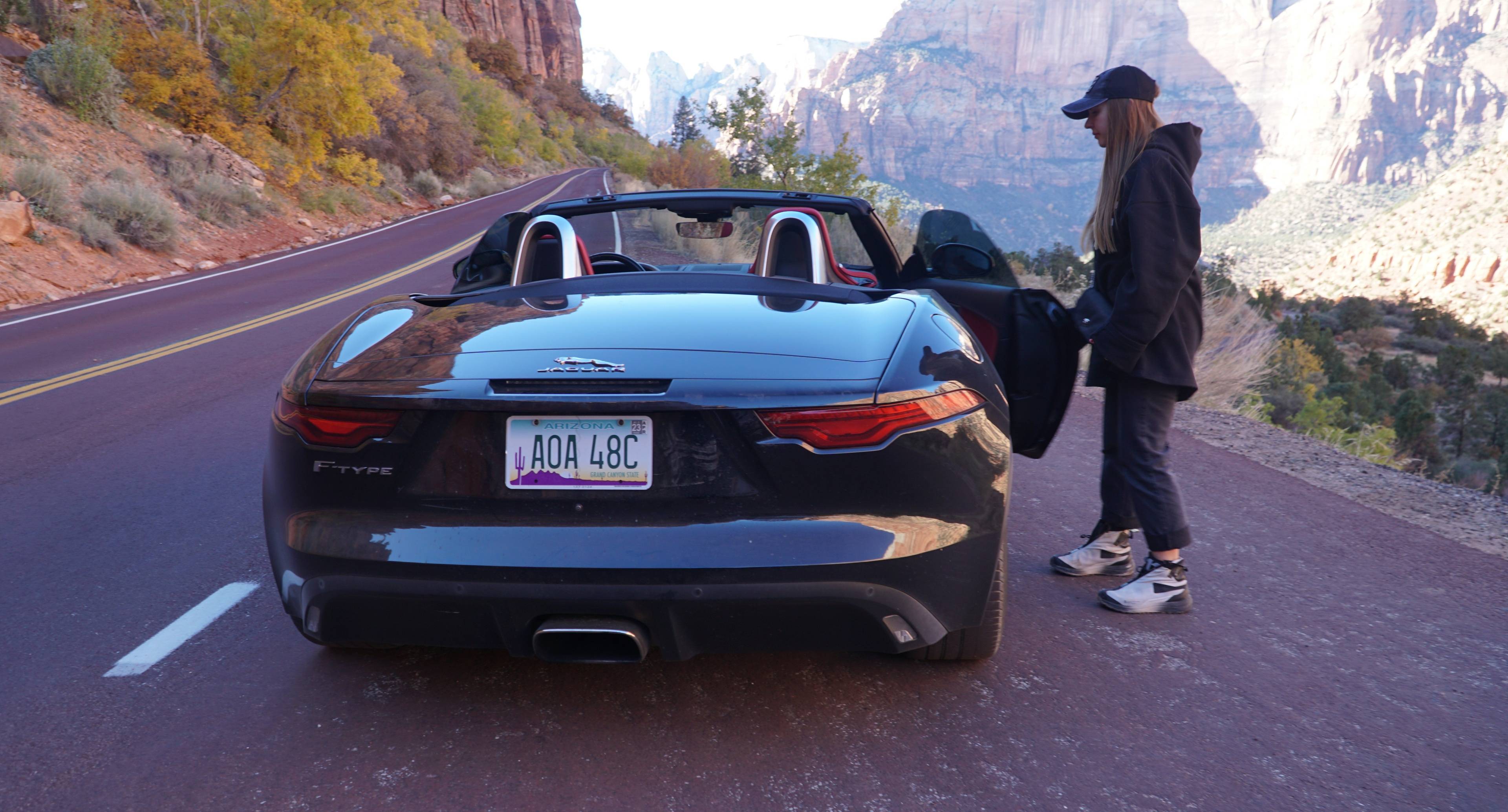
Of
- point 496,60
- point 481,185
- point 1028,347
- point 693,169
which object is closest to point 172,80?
point 693,169

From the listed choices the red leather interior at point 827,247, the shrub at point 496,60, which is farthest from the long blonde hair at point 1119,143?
the shrub at point 496,60

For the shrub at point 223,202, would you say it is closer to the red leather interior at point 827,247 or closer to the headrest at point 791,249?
the red leather interior at point 827,247

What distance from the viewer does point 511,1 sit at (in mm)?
91312

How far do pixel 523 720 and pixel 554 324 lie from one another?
108 cm

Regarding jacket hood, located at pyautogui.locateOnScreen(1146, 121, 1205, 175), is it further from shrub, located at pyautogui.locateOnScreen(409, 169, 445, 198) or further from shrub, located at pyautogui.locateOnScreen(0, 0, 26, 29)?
shrub, located at pyautogui.locateOnScreen(409, 169, 445, 198)

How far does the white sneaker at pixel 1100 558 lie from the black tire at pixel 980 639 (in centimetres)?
107

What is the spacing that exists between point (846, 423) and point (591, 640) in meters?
0.80

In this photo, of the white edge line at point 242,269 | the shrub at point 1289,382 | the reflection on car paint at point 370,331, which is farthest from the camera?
the white edge line at point 242,269

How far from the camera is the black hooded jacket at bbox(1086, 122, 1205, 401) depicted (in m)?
3.37

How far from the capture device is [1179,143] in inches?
136

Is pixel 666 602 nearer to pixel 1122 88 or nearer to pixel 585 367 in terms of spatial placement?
pixel 585 367

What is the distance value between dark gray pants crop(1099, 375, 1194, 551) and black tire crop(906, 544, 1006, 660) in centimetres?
93

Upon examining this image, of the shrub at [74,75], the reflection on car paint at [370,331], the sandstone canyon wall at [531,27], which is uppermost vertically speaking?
the sandstone canyon wall at [531,27]

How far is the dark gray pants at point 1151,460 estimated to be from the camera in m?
3.57
